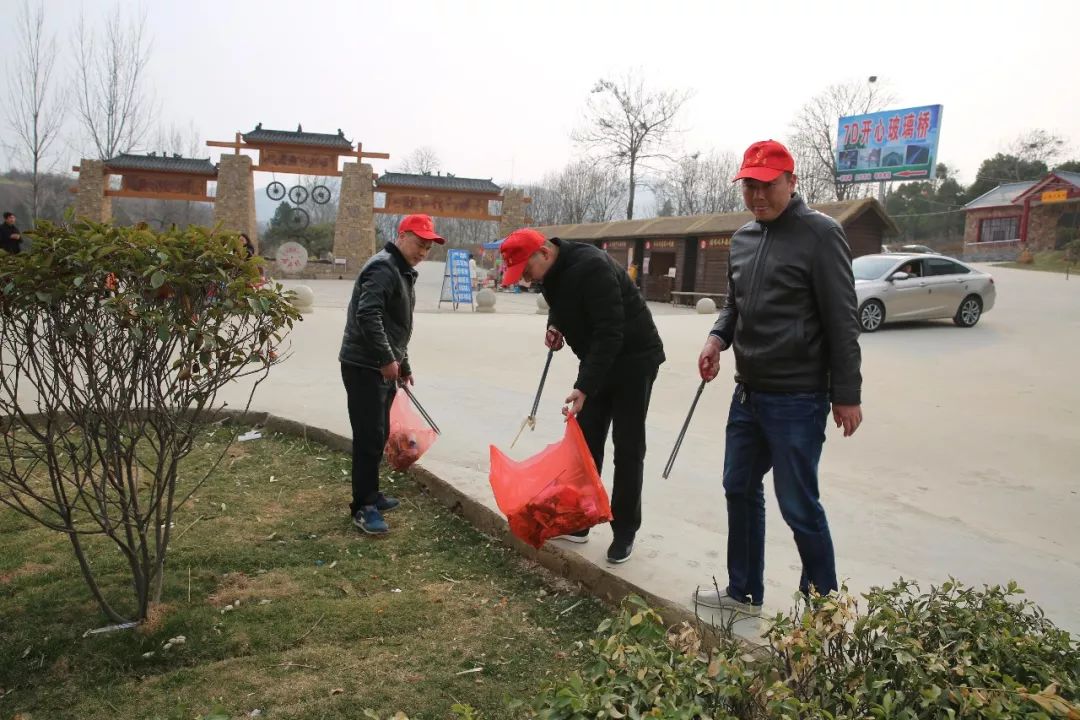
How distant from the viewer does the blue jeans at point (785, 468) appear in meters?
2.82

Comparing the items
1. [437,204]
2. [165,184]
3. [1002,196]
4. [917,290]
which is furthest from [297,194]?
[1002,196]

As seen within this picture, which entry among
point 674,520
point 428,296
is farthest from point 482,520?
point 428,296

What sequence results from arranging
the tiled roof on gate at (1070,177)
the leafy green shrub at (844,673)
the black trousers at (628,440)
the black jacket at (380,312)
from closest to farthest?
the leafy green shrub at (844,673), the black trousers at (628,440), the black jacket at (380,312), the tiled roof on gate at (1070,177)

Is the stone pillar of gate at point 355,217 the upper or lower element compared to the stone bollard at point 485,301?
upper

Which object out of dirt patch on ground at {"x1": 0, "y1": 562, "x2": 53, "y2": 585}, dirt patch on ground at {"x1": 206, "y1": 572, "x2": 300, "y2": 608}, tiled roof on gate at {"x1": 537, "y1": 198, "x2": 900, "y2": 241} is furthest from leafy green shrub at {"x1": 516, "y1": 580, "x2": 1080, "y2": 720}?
tiled roof on gate at {"x1": 537, "y1": 198, "x2": 900, "y2": 241}

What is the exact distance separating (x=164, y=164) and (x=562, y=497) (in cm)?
3622

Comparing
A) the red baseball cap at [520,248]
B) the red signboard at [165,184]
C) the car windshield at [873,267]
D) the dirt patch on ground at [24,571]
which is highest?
the red signboard at [165,184]

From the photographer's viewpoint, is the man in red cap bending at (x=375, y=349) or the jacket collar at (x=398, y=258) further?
the jacket collar at (x=398, y=258)

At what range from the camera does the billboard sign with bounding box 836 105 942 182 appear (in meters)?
36.0

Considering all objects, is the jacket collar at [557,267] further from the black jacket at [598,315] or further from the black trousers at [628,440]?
the black trousers at [628,440]

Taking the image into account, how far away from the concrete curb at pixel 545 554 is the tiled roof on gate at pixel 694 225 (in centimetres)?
1540

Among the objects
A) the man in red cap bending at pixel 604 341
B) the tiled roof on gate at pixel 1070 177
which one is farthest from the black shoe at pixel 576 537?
the tiled roof on gate at pixel 1070 177

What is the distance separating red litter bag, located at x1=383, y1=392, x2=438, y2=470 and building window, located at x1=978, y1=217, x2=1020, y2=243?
156 ft

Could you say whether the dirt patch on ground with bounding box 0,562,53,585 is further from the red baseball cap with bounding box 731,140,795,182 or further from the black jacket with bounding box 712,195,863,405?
the red baseball cap with bounding box 731,140,795,182
